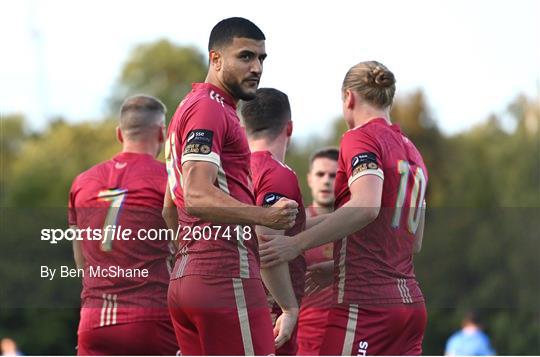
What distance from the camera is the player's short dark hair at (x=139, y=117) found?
8586mm

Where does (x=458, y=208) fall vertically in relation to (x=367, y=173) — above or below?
above

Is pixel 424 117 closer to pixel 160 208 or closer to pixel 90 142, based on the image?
pixel 90 142

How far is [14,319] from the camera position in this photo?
30.0 metres

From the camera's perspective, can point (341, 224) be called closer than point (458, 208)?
Yes

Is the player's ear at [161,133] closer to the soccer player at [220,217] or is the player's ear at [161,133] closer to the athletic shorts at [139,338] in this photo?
the athletic shorts at [139,338]

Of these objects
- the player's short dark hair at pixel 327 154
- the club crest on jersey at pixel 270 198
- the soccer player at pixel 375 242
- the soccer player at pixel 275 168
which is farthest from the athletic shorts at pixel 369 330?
the player's short dark hair at pixel 327 154

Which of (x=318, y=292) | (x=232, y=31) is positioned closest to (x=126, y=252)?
(x=318, y=292)

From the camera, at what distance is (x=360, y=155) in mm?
6785

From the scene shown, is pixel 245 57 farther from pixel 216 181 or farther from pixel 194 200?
pixel 194 200

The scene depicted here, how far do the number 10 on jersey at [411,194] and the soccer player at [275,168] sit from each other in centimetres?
66

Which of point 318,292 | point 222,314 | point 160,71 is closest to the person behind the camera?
point 222,314

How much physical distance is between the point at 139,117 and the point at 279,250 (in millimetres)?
2227

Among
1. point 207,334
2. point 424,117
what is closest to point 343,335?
point 207,334

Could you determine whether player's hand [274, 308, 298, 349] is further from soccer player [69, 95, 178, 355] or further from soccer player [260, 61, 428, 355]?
soccer player [69, 95, 178, 355]
